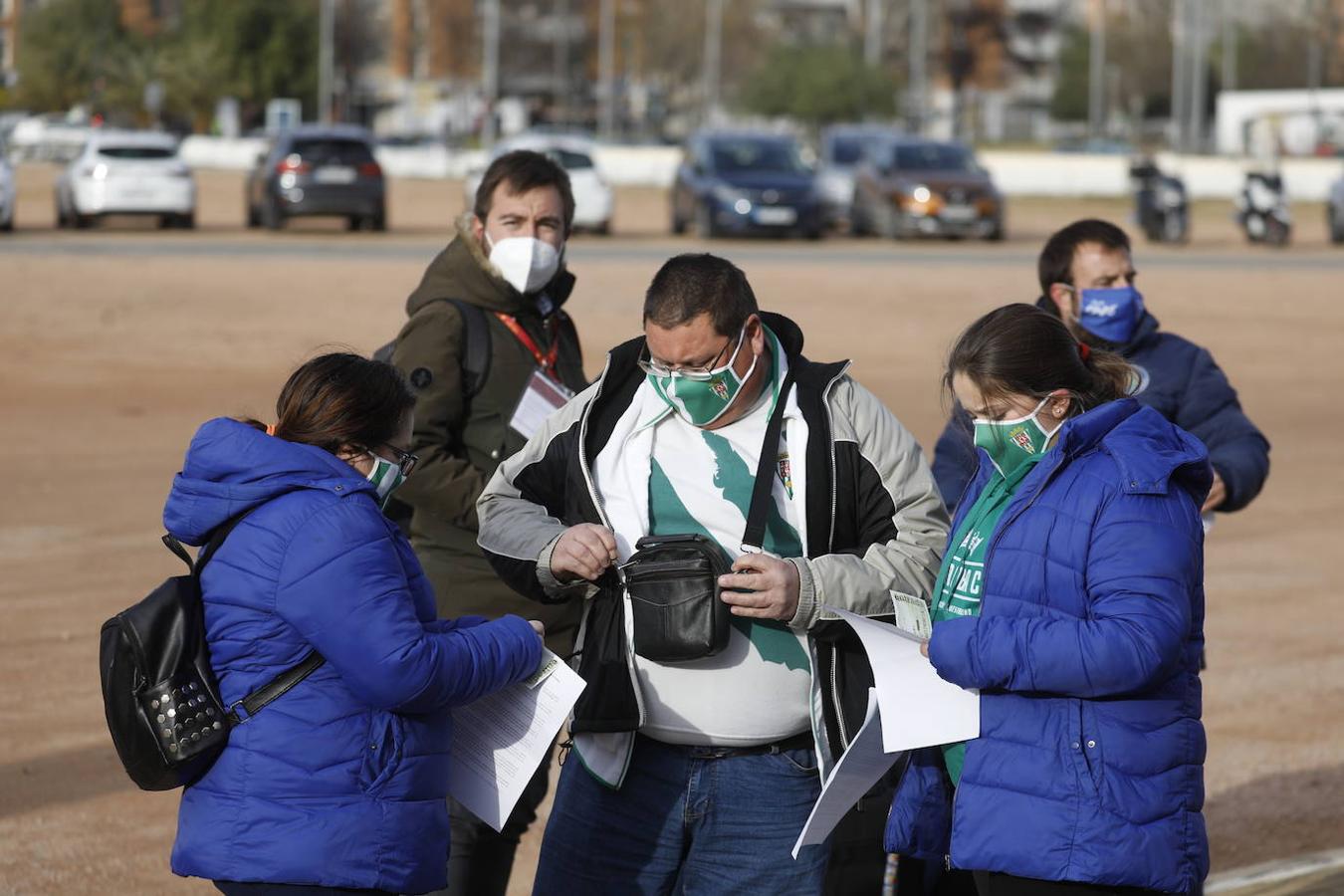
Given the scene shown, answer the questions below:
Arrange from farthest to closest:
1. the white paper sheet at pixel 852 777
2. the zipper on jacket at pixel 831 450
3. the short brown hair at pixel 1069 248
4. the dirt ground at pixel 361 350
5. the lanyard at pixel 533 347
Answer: the dirt ground at pixel 361 350, the short brown hair at pixel 1069 248, the lanyard at pixel 533 347, the zipper on jacket at pixel 831 450, the white paper sheet at pixel 852 777

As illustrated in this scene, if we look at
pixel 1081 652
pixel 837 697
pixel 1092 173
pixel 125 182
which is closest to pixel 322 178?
pixel 125 182

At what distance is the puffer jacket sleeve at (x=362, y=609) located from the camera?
3.33 metres

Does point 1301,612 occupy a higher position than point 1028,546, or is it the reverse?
point 1028,546

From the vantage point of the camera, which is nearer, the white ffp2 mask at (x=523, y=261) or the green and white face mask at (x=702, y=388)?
the green and white face mask at (x=702, y=388)

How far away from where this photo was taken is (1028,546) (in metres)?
3.46

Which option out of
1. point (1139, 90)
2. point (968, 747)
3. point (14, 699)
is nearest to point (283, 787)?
point (968, 747)

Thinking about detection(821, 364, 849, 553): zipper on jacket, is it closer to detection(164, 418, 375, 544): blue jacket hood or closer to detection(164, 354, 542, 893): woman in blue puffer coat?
detection(164, 354, 542, 893): woman in blue puffer coat

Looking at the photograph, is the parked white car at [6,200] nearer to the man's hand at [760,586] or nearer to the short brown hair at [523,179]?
the short brown hair at [523,179]

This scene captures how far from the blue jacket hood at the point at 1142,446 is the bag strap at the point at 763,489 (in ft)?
2.10

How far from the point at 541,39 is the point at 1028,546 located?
11436cm

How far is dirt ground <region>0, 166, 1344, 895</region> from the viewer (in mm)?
6945

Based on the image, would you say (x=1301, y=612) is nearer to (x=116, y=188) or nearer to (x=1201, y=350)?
(x=1201, y=350)

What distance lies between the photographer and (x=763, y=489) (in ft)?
12.8

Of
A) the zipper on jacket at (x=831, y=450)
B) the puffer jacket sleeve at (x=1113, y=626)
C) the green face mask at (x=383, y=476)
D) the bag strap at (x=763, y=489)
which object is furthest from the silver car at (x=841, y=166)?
the puffer jacket sleeve at (x=1113, y=626)
